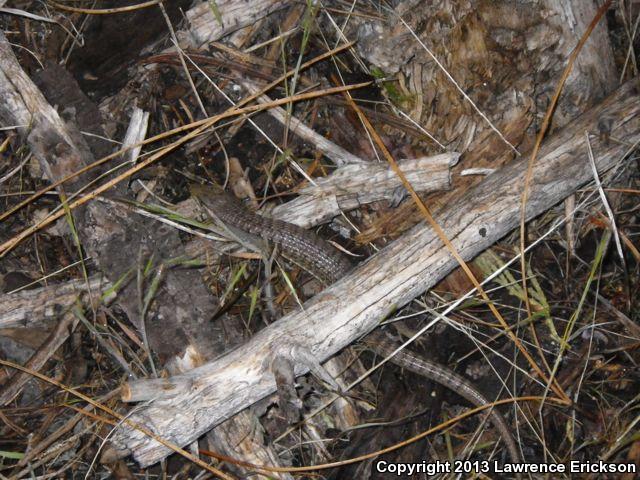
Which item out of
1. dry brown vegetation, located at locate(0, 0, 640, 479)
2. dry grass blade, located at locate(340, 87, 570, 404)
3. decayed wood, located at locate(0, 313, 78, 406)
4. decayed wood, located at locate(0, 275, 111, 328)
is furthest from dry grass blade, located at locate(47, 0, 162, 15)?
decayed wood, located at locate(0, 313, 78, 406)

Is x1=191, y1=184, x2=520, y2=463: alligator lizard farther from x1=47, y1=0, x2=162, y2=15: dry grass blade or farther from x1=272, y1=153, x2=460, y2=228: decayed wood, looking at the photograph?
x1=47, y1=0, x2=162, y2=15: dry grass blade

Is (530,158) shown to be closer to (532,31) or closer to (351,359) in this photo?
(532,31)

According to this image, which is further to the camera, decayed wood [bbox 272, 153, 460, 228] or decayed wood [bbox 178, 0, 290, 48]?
decayed wood [bbox 178, 0, 290, 48]

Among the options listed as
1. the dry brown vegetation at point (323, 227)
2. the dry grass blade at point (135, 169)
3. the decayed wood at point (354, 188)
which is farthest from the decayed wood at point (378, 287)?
the dry grass blade at point (135, 169)

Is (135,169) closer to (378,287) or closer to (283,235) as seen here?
(283,235)

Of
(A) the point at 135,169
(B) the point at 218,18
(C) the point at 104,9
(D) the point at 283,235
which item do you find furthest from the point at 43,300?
(B) the point at 218,18

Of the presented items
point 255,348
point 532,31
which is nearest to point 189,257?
point 255,348
